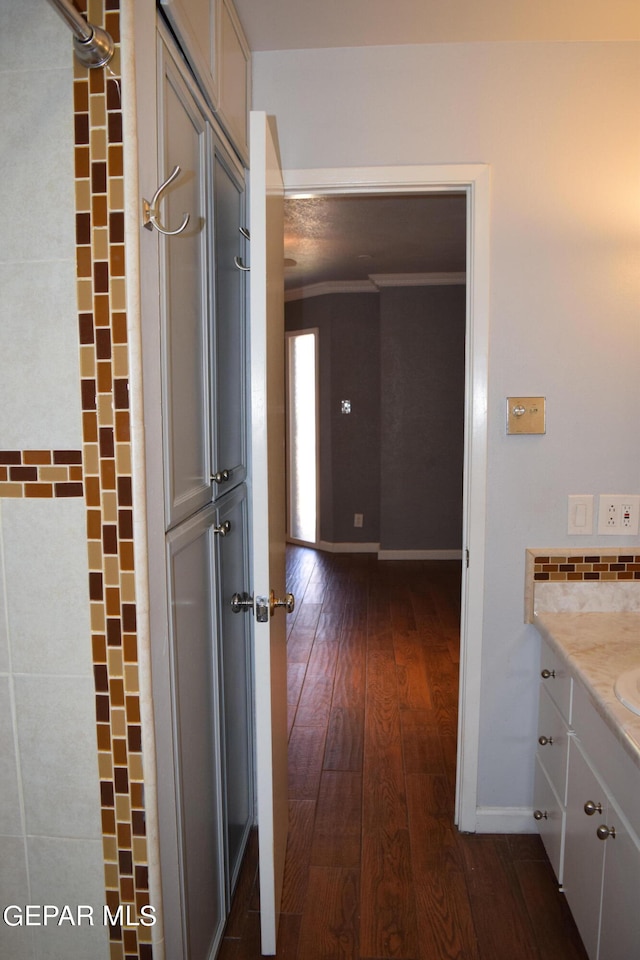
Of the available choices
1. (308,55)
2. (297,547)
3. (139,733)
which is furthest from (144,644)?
(297,547)

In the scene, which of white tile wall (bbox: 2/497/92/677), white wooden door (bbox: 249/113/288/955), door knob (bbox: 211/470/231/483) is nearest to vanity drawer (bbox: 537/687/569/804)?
white wooden door (bbox: 249/113/288/955)

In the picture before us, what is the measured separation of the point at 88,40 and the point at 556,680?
1.87m

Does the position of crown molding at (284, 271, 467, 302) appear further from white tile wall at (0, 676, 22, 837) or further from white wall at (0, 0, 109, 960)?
white tile wall at (0, 676, 22, 837)

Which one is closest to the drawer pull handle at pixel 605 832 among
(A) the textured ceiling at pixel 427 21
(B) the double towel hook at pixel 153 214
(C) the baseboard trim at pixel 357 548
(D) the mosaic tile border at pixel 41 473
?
(D) the mosaic tile border at pixel 41 473

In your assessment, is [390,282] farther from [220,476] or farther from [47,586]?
[47,586]

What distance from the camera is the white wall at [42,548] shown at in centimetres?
110

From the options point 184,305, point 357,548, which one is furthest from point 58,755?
point 357,548

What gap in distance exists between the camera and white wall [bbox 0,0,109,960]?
3.61 feet

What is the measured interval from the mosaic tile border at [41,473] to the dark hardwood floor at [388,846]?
1348 mm

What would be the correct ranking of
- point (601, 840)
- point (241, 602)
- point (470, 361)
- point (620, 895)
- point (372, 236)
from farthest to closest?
point (372, 236), point (470, 361), point (241, 602), point (601, 840), point (620, 895)

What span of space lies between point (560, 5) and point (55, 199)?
149 cm

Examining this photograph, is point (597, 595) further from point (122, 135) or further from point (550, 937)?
point (122, 135)

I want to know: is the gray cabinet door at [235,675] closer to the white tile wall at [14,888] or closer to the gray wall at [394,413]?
the white tile wall at [14,888]

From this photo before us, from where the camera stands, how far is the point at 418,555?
243 inches
